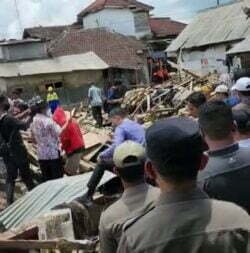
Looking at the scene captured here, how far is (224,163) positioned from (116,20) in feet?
207

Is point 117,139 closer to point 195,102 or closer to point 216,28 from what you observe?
point 195,102

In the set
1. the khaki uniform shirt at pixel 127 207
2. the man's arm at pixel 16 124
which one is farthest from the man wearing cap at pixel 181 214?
the man's arm at pixel 16 124

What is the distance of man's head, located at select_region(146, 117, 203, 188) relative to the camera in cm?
250

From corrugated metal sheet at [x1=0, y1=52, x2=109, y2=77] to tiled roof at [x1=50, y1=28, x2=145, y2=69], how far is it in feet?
8.02

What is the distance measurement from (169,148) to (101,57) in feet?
149

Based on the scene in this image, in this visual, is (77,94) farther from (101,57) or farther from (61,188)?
(61,188)

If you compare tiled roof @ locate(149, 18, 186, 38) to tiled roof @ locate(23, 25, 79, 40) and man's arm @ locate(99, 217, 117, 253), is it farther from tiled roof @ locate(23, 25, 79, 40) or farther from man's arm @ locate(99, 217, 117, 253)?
man's arm @ locate(99, 217, 117, 253)

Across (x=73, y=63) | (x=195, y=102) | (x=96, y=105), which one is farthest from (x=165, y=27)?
(x=195, y=102)

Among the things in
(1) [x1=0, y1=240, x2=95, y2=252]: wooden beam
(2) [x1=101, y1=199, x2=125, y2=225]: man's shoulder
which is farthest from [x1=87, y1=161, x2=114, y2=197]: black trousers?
(2) [x1=101, y1=199, x2=125, y2=225]: man's shoulder

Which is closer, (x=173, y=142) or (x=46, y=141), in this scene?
(x=173, y=142)

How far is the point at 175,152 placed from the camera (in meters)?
2.51

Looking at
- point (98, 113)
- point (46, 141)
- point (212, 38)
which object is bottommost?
point (98, 113)

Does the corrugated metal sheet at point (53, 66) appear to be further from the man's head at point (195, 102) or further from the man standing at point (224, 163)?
the man standing at point (224, 163)

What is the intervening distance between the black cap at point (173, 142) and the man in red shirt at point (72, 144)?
8354mm
